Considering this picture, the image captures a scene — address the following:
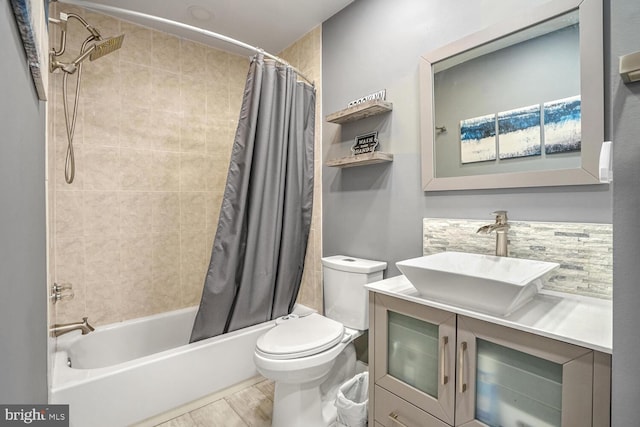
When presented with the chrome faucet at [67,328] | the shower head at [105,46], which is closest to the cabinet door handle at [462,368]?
the chrome faucet at [67,328]

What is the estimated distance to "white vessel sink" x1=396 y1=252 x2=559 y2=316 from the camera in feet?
3.15

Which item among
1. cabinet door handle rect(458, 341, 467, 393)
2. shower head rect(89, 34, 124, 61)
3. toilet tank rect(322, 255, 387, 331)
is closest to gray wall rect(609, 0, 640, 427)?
cabinet door handle rect(458, 341, 467, 393)

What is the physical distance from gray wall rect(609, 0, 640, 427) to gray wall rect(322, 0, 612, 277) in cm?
62

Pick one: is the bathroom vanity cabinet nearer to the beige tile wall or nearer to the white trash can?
the white trash can

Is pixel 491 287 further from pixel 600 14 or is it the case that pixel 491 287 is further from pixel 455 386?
pixel 600 14

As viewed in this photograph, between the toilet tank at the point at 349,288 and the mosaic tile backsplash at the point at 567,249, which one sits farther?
the toilet tank at the point at 349,288

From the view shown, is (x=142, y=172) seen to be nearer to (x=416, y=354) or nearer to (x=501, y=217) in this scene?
(x=416, y=354)

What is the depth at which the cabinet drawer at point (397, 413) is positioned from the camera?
3.84 ft

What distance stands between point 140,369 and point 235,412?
59 centimetres

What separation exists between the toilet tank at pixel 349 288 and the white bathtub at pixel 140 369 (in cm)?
51

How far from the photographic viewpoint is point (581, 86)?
3.79 feet

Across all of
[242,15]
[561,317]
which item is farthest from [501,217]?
[242,15]

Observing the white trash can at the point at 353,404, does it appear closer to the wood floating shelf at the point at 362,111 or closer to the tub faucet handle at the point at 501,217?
the tub faucet handle at the point at 501,217

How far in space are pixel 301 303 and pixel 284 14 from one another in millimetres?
2199
